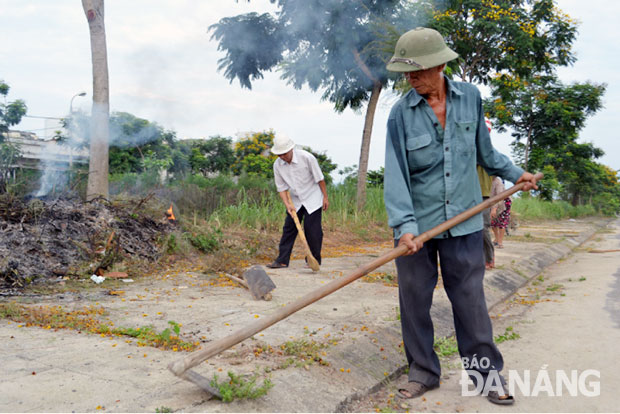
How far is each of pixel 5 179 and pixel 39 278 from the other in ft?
4.96

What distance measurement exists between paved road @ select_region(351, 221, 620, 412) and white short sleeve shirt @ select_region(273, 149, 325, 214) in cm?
233

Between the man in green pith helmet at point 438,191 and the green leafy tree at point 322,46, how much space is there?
8158mm

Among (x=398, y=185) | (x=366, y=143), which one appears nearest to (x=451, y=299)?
(x=398, y=185)

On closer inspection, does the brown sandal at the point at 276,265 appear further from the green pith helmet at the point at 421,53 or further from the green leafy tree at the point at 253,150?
the green leafy tree at the point at 253,150

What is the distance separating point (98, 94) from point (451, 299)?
18.7ft

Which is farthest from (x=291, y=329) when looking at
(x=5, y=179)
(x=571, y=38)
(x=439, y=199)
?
(x=571, y=38)

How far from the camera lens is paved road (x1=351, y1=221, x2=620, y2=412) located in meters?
2.72

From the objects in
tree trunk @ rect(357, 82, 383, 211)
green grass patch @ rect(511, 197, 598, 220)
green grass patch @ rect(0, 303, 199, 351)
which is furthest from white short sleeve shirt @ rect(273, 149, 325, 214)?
green grass patch @ rect(511, 197, 598, 220)

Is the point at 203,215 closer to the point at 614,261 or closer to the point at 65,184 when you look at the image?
the point at 65,184

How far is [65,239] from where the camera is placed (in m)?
5.54

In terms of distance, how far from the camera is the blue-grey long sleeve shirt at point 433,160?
9.01 ft

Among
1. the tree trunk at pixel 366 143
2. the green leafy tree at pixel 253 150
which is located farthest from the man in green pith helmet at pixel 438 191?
the green leafy tree at pixel 253 150

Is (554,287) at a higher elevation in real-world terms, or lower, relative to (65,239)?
lower

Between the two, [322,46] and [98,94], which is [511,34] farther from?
[98,94]
